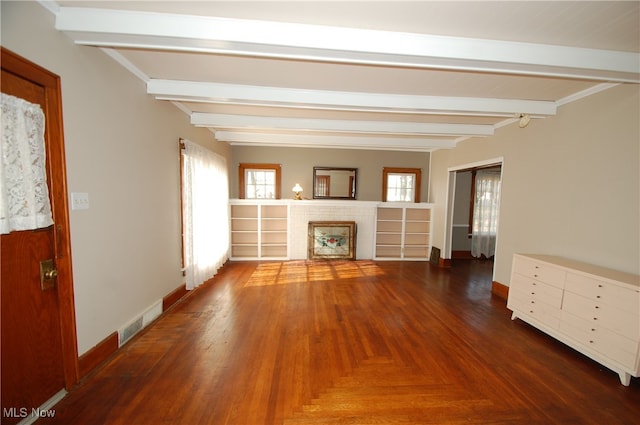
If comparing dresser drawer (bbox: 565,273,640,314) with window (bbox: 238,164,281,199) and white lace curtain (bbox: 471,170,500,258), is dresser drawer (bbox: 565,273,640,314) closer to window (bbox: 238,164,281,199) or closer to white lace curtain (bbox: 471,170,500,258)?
white lace curtain (bbox: 471,170,500,258)

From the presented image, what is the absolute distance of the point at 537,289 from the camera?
2.69 metres

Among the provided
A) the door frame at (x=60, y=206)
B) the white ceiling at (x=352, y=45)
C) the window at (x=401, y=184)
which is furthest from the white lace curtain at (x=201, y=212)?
the window at (x=401, y=184)

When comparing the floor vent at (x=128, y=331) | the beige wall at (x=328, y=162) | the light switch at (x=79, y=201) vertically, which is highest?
the beige wall at (x=328, y=162)

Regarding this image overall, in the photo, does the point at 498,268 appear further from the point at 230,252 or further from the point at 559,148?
the point at 230,252

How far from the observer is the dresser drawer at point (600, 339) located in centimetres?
192

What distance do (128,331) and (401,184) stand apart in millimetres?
5500

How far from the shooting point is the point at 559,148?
2.93 m

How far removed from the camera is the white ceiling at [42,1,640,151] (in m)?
1.55

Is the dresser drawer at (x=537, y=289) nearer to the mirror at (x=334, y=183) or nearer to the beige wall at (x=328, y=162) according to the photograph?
the beige wall at (x=328, y=162)

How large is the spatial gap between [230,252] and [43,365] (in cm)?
387

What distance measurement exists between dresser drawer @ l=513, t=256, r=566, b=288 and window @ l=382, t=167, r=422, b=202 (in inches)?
123

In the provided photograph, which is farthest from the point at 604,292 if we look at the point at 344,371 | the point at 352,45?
the point at 352,45

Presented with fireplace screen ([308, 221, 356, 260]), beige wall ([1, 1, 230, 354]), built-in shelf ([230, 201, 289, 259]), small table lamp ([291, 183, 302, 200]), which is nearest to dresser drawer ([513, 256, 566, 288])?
fireplace screen ([308, 221, 356, 260])

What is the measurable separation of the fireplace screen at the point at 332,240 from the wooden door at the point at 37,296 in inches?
159
